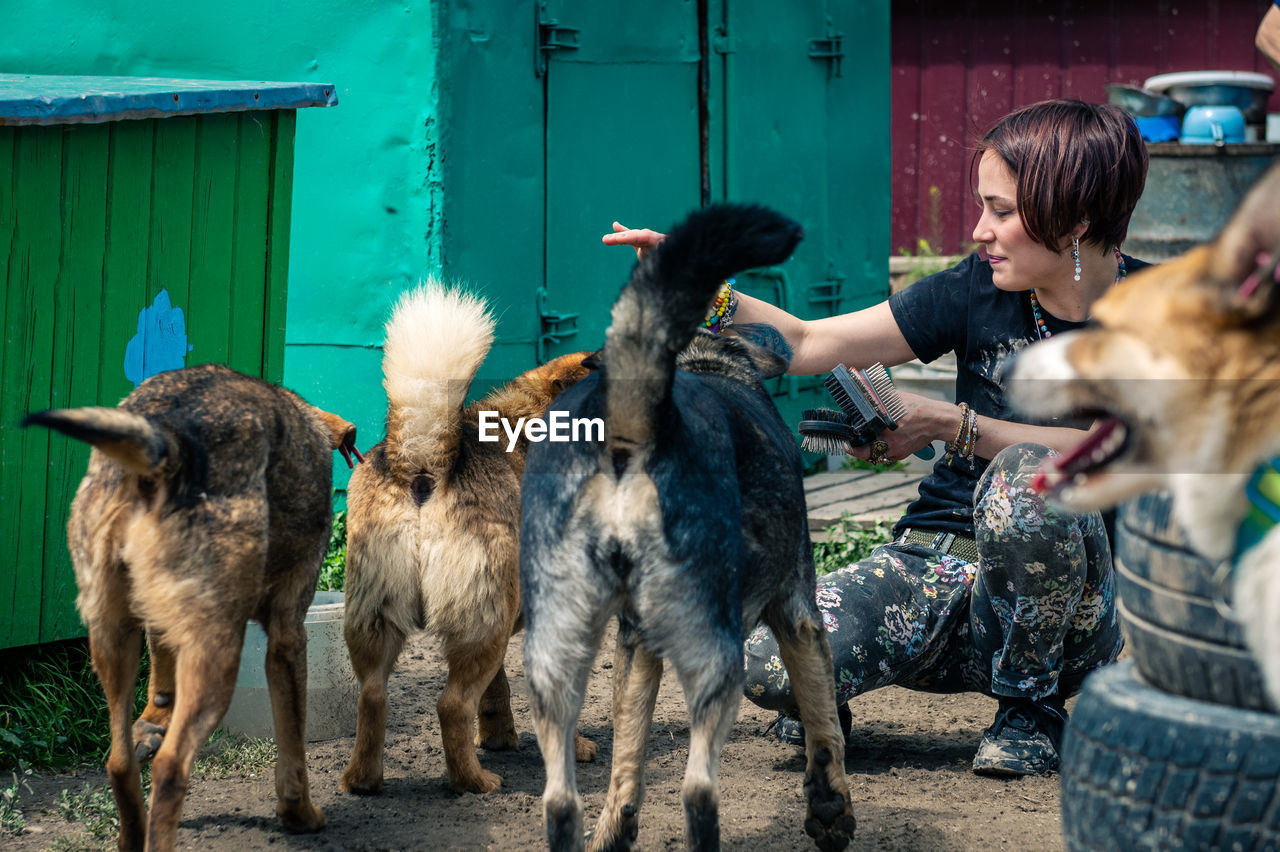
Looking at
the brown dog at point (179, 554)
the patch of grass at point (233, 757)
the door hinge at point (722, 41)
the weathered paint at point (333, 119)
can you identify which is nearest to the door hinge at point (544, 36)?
the weathered paint at point (333, 119)

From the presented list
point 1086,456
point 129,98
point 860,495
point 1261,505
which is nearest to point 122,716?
point 129,98

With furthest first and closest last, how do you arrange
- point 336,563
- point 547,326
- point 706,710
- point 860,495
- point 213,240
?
point 860,495, point 547,326, point 336,563, point 213,240, point 706,710

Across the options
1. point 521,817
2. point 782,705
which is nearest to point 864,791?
point 782,705

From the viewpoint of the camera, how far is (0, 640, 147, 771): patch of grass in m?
3.65

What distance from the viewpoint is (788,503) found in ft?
9.87

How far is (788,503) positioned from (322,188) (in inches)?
146

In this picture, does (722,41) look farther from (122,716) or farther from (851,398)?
(122,716)

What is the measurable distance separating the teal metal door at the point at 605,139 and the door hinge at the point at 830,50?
98 cm

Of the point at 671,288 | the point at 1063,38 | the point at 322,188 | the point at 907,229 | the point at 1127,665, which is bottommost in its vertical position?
the point at 1127,665

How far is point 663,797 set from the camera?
11.6ft

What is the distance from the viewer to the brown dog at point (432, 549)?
3473 millimetres

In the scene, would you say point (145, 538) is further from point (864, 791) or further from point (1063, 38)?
point (1063, 38)

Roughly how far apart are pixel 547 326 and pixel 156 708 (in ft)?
10.9

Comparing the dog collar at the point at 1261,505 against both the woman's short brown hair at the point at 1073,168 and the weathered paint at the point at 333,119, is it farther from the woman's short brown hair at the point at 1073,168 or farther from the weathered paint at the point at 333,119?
the weathered paint at the point at 333,119
